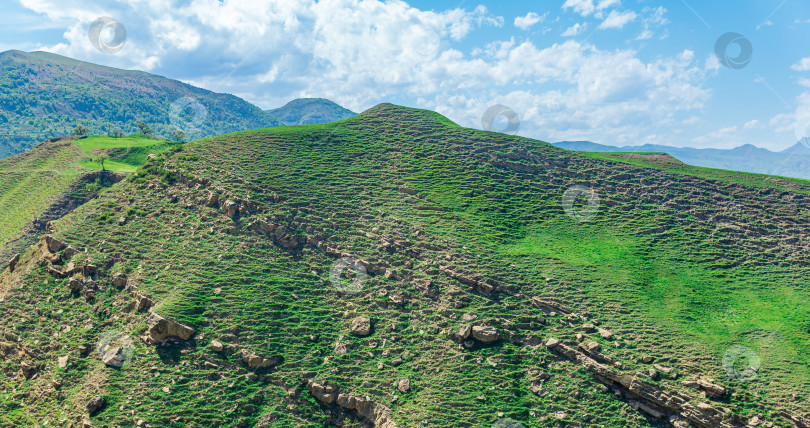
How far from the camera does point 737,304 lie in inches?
1137

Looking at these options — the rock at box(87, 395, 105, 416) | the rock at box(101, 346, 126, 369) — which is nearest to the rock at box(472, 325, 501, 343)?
the rock at box(101, 346, 126, 369)

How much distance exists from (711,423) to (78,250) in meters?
41.4

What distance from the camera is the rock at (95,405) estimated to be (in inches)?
892

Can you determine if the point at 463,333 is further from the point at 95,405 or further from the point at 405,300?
the point at 95,405

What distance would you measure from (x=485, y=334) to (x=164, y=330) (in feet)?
63.3

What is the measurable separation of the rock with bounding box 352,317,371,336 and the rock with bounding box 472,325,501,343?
22.0ft

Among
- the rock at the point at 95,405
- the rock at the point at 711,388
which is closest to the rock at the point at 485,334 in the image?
the rock at the point at 711,388

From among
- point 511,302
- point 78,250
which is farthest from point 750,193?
point 78,250

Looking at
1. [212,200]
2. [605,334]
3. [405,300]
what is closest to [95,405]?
[212,200]

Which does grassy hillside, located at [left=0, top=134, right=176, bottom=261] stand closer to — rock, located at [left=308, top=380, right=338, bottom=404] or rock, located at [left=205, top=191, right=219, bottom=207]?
rock, located at [left=205, top=191, right=219, bottom=207]

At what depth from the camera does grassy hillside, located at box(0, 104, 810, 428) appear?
23281 mm

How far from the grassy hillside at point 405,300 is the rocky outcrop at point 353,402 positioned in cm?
11

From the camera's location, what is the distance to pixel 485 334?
1041 inches

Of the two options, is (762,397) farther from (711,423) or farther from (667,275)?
(667,275)
